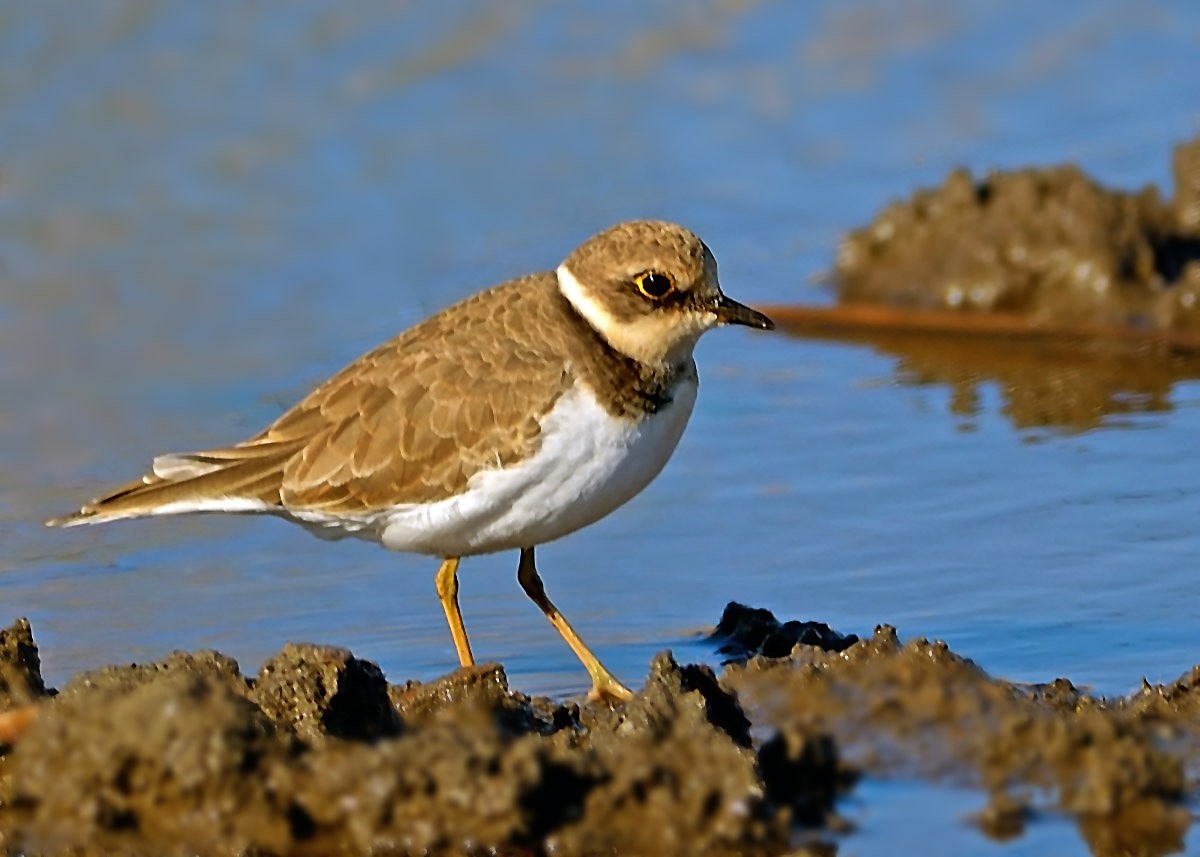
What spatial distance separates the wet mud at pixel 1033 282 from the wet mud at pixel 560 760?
11.6ft

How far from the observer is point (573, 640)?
19.1 ft

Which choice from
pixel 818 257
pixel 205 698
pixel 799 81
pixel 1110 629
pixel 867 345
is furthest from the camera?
pixel 799 81

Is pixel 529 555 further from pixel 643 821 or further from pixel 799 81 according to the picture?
pixel 799 81

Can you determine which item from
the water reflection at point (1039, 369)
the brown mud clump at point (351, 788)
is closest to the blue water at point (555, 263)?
the water reflection at point (1039, 369)

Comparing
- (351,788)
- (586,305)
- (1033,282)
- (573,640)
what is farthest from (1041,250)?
(351,788)

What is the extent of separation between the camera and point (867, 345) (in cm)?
884

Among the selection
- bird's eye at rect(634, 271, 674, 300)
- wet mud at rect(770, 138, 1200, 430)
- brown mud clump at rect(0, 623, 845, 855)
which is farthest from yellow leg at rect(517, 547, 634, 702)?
wet mud at rect(770, 138, 1200, 430)

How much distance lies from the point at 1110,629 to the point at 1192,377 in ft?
8.51

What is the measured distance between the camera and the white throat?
561cm

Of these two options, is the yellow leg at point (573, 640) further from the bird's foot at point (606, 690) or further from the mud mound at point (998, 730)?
the mud mound at point (998, 730)

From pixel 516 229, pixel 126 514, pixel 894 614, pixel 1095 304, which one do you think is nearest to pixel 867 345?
pixel 1095 304

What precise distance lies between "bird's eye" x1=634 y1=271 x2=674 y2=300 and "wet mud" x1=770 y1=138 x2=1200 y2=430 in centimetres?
274

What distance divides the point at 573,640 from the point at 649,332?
890 mm

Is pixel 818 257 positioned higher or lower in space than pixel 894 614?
higher
